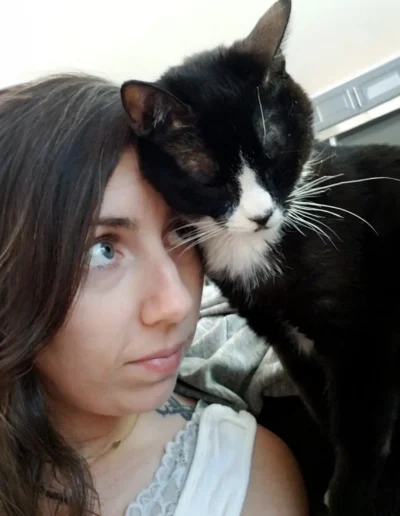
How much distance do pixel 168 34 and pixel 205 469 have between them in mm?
1553

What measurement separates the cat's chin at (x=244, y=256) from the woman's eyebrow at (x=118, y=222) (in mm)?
189

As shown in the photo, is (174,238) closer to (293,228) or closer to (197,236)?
(197,236)

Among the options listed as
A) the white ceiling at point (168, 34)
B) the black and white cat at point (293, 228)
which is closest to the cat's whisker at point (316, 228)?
the black and white cat at point (293, 228)

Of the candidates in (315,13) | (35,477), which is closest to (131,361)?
(35,477)

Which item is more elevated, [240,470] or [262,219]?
[262,219]

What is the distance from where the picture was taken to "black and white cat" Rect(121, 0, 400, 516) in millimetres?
793

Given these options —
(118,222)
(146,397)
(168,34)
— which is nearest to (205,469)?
(146,397)

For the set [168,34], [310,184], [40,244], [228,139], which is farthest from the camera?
[168,34]

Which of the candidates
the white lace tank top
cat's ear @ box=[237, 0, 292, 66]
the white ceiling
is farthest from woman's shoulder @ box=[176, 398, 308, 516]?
the white ceiling

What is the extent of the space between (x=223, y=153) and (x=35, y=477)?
1.53 feet

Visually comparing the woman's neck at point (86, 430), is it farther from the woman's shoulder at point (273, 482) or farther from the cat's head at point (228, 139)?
the cat's head at point (228, 139)

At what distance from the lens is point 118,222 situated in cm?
71

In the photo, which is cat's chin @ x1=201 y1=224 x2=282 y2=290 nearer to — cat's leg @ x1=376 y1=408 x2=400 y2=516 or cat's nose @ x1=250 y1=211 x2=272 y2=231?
cat's nose @ x1=250 y1=211 x2=272 y2=231

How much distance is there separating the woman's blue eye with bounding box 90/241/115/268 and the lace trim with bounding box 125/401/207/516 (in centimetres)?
30
